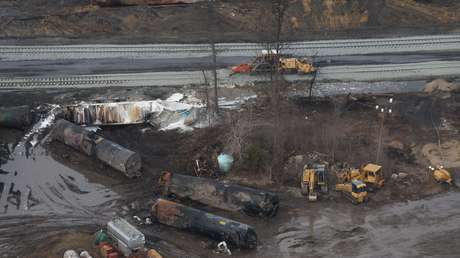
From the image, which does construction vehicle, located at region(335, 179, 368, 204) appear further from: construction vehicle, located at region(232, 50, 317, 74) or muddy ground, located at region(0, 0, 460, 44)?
muddy ground, located at region(0, 0, 460, 44)

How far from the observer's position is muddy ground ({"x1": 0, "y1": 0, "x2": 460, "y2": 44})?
157ft

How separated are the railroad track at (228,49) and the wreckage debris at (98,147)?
1130cm

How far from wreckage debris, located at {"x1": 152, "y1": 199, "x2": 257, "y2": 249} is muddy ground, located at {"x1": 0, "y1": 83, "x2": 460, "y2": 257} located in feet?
1.64

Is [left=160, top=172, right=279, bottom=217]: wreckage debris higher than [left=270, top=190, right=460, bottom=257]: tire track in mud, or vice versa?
[left=160, top=172, right=279, bottom=217]: wreckage debris

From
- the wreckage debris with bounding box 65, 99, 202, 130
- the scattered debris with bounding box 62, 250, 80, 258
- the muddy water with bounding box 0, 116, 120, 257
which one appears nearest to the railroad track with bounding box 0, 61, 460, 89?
the wreckage debris with bounding box 65, 99, 202, 130

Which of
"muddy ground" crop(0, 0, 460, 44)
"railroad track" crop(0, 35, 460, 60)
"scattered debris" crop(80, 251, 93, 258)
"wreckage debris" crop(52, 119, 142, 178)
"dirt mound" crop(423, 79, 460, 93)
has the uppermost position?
"muddy ground" crop(0, 0, 460, 44)

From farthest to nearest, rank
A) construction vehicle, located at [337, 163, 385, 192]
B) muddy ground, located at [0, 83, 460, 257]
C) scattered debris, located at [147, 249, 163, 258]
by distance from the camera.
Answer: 1. construction vehicle, located at [337, 163, 385, 192]
2. muddy ground, located at [0, 83, 460, 257]
3. scattered debris, located at [147, 249, 163, 258]

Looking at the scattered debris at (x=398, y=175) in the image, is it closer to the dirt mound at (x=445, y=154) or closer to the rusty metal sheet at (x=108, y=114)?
the dirt mound at (x=445, y=154)

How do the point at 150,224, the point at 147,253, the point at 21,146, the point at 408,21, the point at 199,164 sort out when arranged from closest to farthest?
the point at 147,253 → the point at 150,224 → the point at 199,164 → the point at 21,146 → the point at 408,21

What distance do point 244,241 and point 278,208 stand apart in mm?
3525

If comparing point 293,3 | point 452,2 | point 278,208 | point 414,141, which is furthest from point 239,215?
point 452,2

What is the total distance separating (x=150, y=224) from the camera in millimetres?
28781

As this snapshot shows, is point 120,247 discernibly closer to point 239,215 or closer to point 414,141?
point 239,215

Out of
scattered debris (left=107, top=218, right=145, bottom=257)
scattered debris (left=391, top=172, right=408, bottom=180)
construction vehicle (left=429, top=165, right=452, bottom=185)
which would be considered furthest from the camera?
scattered debris (left=391, top=172, right=408, bottom=180)
